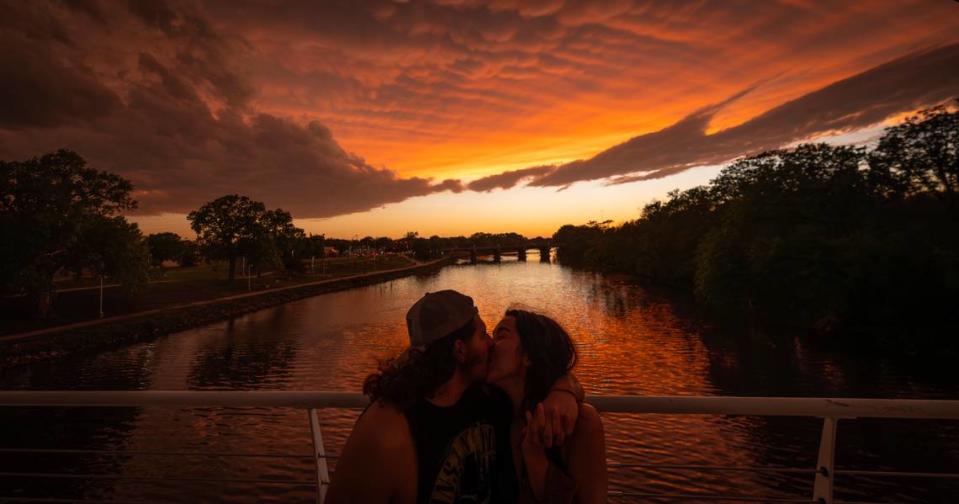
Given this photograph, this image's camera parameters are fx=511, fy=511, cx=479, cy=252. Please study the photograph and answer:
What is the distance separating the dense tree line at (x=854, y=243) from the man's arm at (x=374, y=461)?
34609 mm

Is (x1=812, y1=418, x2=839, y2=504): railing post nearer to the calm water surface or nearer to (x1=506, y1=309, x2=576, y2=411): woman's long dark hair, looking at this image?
(x1=506, y1=309, x2=576, y2=411): woman's long dark hair

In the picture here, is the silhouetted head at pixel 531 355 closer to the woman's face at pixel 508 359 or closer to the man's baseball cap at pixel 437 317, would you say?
the woman's face at pixel 508 359

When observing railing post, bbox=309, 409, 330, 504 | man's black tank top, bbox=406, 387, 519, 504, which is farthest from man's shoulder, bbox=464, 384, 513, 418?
railing post, bbox=309, 409, 330, 504

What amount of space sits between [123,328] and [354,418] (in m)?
29.5

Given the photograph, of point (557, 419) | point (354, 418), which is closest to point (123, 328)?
point (354, 418)

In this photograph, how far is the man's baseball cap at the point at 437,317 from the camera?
84.3 inches

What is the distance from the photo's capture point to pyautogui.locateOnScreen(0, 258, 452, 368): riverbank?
109 feet

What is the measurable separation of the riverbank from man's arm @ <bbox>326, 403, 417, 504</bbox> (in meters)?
41.1

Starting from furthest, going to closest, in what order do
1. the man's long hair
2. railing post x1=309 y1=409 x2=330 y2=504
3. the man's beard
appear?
railing post x1=309 y1=409 x2=330 y2=504
the man's beard
the man's long hair

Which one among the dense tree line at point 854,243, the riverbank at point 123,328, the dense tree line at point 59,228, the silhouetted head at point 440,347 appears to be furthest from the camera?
the dense tree line at point 59,228

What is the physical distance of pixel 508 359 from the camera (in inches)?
88.1

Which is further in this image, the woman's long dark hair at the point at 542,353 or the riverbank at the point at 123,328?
the riverbank at the point at 123,328

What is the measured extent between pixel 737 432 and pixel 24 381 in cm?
3719

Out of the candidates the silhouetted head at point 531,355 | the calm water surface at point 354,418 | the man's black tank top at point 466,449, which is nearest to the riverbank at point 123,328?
the calm water surface at point 354,418
